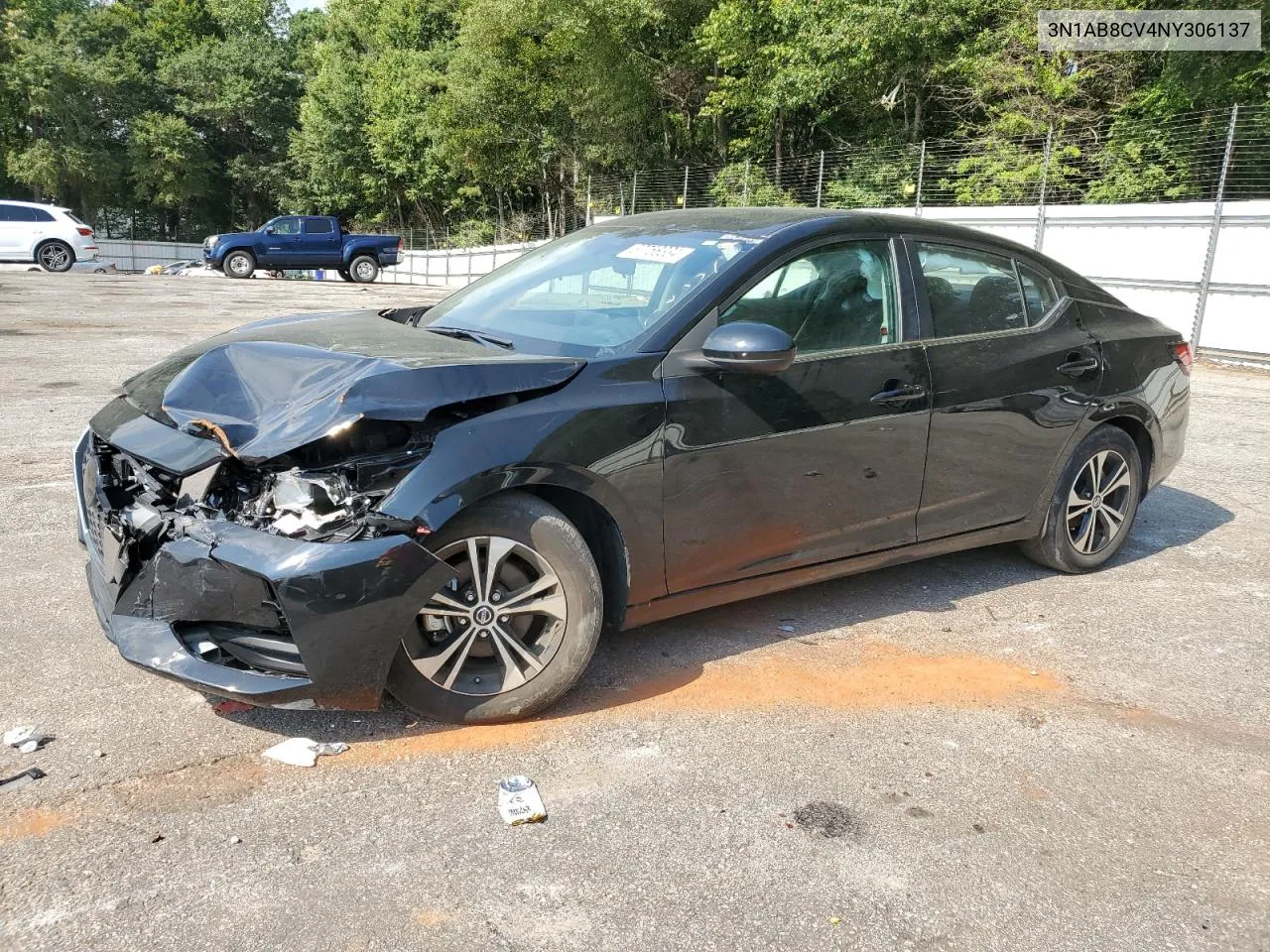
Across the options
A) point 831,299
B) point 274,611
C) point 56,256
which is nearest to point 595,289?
point 831,299

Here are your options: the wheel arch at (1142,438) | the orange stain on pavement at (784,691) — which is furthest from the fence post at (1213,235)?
the orange stain on pavement at (784,691)

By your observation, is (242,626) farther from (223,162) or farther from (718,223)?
(223,162)

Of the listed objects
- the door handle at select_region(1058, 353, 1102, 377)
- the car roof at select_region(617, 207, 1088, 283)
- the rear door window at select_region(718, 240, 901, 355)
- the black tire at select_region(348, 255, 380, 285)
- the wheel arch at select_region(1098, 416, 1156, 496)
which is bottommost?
the black tire at select_region(348, 255, 380, 285)

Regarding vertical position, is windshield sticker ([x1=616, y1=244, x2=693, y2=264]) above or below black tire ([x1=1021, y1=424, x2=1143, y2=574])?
above

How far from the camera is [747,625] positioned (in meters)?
4.16

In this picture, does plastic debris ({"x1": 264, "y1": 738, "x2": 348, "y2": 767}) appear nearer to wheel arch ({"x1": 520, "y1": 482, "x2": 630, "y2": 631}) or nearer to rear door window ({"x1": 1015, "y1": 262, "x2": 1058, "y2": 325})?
wheel arch ({"x1": 520, "y1": 482, "x2": 630, "y2": 631})

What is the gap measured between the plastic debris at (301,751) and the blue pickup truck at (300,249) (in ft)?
88.9

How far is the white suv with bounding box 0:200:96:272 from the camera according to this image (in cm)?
2388

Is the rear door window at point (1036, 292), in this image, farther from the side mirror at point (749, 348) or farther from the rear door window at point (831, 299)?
the side mirror at point (749, 348)

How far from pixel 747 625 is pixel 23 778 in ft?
8.53

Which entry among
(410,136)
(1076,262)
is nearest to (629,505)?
(1076,262)

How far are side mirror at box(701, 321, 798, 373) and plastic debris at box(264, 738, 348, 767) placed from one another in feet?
5.70

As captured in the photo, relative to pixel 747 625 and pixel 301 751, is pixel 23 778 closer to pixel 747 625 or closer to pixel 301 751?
pixel 301 751

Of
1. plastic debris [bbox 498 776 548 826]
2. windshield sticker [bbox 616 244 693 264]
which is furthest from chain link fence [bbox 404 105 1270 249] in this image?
plastic debris [bbox 498 776 548 826]
